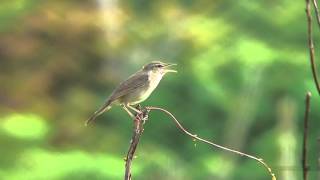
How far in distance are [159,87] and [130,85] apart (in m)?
11.3

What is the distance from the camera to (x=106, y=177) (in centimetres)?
1309

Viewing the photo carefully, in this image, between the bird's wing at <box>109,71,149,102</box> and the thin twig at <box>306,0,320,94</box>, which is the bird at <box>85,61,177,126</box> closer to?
the bird's wing at <box>109,71,149,102</box>

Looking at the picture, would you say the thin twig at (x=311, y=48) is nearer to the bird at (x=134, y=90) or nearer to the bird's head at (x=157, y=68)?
the bird at (x=134, y=90)

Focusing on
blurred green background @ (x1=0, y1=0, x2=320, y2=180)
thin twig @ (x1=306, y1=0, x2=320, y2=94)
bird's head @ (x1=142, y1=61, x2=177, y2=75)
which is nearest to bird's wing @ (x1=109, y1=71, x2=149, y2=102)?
bird's head @ (x1=142, y1=61, x2=177, y2=75)

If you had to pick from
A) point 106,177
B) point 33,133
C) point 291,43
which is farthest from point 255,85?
point 106,177

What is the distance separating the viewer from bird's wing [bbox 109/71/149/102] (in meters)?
5.28

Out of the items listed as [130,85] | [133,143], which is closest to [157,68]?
[130,85]

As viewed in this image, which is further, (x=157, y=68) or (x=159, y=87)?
(x=159, y=87)

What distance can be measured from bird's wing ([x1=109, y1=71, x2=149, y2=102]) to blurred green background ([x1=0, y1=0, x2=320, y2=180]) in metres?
7.27

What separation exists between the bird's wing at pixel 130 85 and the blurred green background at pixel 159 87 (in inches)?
286

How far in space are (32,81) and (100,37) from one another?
2.12m

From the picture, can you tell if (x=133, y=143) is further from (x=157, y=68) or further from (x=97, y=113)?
(x=157, y=68)

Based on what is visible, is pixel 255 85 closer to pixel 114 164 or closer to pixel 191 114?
pixel 191 114

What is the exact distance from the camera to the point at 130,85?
5352 mm
